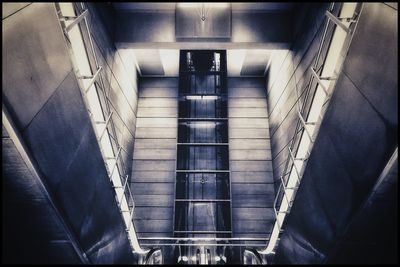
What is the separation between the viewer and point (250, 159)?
10.8m

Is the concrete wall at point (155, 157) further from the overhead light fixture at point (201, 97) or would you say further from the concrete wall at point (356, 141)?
the concrete wall at point (356, 141)

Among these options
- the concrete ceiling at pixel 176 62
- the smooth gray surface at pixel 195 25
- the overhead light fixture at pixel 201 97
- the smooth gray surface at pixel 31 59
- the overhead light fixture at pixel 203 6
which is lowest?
the overhead light fixture at pixel 201 97

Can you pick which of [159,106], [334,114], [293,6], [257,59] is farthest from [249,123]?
[334,114]

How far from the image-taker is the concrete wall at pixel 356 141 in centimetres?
235

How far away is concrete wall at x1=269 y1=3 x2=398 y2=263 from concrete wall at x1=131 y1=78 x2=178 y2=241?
21.7 feet

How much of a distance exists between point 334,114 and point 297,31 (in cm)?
605

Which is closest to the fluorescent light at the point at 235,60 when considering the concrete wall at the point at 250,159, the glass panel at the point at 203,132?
the concrete wall at the point at 250,159

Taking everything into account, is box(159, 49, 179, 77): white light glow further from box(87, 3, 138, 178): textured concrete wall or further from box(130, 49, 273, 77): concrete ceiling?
box(87, 3, 138, 178): textured concrete wall

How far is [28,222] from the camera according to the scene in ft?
10.0

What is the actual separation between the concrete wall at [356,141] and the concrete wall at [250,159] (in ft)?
19.6

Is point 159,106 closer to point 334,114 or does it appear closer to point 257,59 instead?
point 257,59

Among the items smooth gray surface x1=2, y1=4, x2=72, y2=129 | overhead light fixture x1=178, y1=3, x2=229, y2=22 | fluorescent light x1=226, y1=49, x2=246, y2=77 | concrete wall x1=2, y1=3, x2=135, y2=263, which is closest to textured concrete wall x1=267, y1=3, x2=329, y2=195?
fluorescent light x1=226, y1=49, x2=246, y2=77

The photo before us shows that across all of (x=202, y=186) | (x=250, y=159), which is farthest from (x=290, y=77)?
(x=202, y=186)

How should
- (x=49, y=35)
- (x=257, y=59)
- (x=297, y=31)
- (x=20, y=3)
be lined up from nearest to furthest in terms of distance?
(x=20, y=3) < (x=49, y=35) < (x=297, y=31) < (x=257, y=59)
